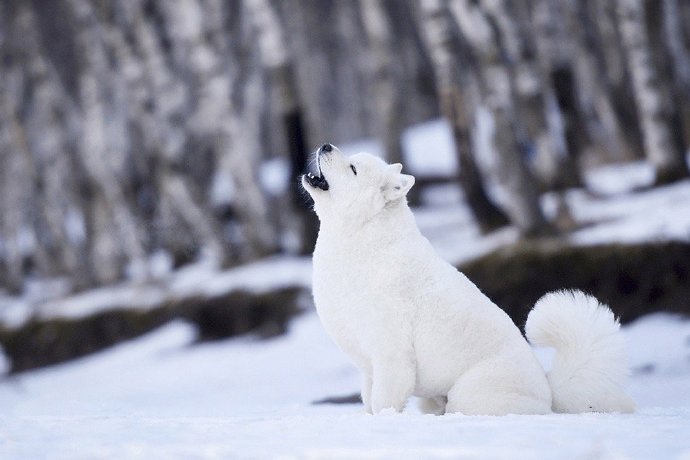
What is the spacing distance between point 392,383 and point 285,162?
1359 cm

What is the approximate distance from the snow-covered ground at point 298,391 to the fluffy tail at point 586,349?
23cm

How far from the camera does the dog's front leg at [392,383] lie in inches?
203

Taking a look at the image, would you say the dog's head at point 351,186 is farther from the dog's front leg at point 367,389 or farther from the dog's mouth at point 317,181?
the dog's front leg at point 367,389

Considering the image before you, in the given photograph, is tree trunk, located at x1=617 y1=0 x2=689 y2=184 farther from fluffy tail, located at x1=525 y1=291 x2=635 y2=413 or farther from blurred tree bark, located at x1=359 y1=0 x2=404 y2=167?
fluffy tail, located at x1=525 y1=291 x2=635 y2=413

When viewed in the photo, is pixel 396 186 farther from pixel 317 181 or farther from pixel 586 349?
pixel 586 349

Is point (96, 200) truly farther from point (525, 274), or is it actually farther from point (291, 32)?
point (525, 274)

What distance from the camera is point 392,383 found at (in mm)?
5148

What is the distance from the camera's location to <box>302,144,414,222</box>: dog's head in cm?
556

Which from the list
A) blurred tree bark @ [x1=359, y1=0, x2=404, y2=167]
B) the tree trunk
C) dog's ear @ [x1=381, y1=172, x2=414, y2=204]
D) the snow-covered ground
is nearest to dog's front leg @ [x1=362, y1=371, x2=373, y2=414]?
the snow-covered ground

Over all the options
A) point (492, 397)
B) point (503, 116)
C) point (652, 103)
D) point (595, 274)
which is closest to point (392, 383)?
point (492, 397)

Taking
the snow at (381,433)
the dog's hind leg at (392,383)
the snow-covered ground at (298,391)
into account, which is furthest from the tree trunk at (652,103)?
the dog's hind leg at (392,383)

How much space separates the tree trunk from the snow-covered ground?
374 millimetres

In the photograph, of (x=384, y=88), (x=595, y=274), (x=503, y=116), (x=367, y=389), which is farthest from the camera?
(x=384, y=88)

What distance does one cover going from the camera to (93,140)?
19.4 meters
